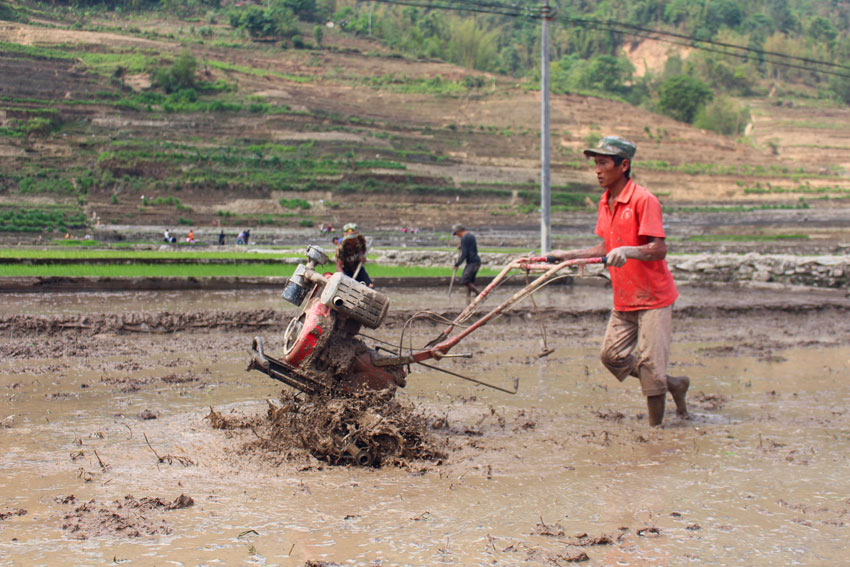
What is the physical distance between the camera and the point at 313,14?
126m

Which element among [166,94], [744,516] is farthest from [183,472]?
[166,94]

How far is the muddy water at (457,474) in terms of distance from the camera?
4199 mm

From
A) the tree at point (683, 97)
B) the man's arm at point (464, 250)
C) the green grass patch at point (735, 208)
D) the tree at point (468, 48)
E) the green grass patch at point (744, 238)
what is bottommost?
the green grass patch at point (735, 208)

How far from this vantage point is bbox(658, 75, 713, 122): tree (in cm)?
10825

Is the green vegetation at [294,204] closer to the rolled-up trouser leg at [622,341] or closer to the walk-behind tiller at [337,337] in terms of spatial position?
the rolled-up trouser leg at [622,341]

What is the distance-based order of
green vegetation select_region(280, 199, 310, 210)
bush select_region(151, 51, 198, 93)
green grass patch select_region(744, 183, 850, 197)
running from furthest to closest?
1. green grass patch select_region(744, 183, 850, 197)
2. bush select_region(151, 51, 198, 93)
3. green vegetation select_region(280, 199, 310, 210)

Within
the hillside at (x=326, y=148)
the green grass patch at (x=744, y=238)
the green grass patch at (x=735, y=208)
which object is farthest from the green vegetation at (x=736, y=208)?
the green grass patch at (x=744, y=238)

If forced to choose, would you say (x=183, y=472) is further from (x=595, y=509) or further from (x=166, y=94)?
(x=166, y=94)

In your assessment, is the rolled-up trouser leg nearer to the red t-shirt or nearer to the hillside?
the red t-shirt

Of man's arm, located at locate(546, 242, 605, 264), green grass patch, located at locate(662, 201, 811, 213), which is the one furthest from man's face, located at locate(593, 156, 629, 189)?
green grass patch, located at locate(662, 201, 811, 213)

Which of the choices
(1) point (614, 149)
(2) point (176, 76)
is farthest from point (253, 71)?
(1) point (614, 149)

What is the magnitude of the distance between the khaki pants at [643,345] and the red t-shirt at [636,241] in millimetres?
89

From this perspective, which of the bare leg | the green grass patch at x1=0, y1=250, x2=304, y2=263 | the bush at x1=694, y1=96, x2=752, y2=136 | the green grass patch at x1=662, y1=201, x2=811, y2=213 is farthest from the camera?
the bush at x1=694, y1=96, x2=752, y2=136

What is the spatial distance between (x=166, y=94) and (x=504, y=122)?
3420cm
